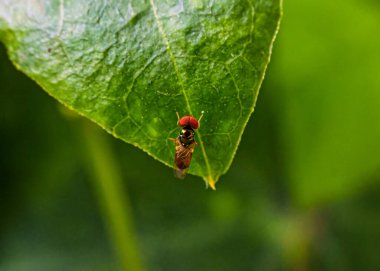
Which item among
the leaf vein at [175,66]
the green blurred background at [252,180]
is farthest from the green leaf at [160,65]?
the green blurred background at [252,180]

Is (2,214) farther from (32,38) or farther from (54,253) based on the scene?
(32,38)

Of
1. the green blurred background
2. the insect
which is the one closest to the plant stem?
the green blurred background

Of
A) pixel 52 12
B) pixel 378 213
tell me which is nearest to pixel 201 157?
pixel 52 12

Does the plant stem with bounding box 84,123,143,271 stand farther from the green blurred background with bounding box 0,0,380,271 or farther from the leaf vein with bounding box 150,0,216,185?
the leaf vein with bounding box 150,0,216,185

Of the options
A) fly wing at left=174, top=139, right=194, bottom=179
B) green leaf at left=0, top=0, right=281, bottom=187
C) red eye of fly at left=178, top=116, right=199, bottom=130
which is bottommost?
fly wing at left=174, top=139, right=194, bottom=179

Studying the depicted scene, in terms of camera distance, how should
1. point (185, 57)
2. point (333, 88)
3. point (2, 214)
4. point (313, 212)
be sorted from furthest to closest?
point (313, 212), point (2, 214), point (333, 88), point (185, 57)

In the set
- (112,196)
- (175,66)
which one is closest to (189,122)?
(175,66)
